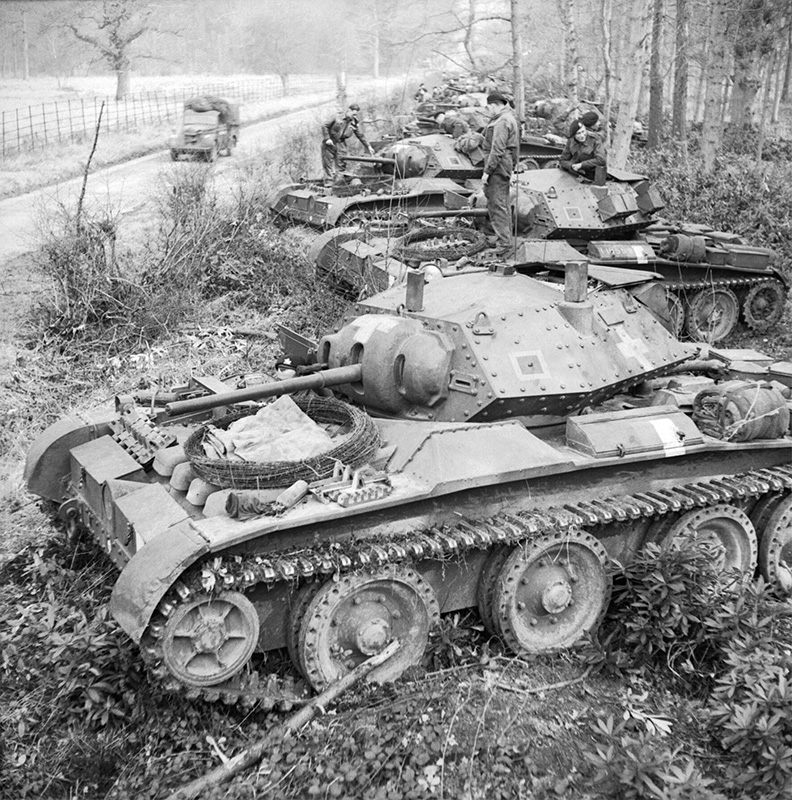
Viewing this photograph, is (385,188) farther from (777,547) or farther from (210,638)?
(210,638)

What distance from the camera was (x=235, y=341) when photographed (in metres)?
12.9

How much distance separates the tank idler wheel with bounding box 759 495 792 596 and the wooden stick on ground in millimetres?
3255

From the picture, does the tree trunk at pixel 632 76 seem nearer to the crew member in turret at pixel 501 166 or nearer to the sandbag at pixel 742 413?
the crew member in turret at pixel 501 166

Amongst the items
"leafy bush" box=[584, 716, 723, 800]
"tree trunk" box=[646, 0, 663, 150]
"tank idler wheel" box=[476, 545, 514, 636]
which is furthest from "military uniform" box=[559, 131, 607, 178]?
"leafy bush" box=[584, 716, 723, 800]

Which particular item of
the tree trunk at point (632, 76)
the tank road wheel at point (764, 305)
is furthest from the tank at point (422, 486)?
the tree trunk at point (632, 76)

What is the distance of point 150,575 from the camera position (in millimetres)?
5230

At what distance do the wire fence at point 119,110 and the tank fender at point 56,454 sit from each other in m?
7.45

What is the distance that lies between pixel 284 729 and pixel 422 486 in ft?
5.42

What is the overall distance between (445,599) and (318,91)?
3543 centimetres

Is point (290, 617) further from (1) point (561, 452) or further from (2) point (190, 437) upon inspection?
Answer: (1) point (561, 452)

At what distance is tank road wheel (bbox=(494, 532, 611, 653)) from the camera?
6432 mm

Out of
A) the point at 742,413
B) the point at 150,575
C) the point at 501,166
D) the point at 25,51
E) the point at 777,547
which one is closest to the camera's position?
the point at 150,575

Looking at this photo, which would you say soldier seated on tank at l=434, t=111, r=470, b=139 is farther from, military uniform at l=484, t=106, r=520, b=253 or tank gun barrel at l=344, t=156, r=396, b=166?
military uniform at l=484, t=106, r=520, b=253

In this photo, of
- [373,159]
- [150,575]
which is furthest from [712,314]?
[150,575]
